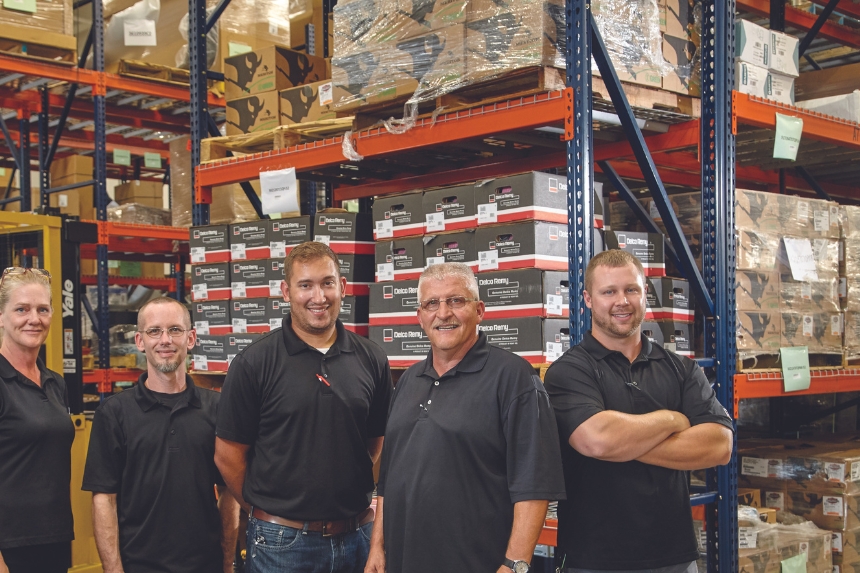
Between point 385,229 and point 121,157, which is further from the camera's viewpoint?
point 121,157

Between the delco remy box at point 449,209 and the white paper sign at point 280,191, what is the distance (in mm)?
929

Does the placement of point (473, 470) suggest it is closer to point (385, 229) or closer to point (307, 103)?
point (385, 229)

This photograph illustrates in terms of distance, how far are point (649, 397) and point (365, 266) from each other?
229 cm

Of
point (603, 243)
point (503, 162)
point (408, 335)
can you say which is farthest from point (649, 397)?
point (503, 162)

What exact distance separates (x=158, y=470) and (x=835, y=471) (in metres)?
3.72

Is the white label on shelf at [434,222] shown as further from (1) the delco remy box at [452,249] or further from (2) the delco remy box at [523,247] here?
(2) the delco remy box at [523,247]

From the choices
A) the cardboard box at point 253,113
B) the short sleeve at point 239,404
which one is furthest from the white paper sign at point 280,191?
the short sleeve at point 239,404

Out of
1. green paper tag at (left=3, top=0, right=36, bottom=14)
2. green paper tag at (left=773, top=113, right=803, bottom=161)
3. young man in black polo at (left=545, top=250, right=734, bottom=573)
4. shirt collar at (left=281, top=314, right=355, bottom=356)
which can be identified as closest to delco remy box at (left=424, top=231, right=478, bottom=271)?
shirt collar at (left=281, top=314, right=355, bottom=356)

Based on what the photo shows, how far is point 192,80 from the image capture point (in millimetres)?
6086

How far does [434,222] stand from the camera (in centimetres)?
461

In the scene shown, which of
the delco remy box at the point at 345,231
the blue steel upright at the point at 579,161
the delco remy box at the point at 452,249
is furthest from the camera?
the delco remy box at the point at 345,231

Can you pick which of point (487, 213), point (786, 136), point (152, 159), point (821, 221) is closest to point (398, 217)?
point (487, 213)

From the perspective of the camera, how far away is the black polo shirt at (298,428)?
341cm

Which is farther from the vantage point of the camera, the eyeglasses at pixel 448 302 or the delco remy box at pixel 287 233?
the delco remy box at pixel 287 233
